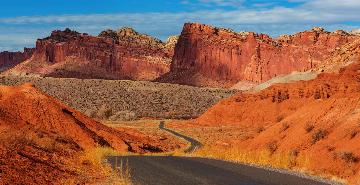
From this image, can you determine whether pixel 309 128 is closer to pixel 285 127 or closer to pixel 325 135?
pixel 325 135

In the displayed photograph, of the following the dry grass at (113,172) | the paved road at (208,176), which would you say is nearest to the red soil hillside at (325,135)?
the paved road at (208,176)

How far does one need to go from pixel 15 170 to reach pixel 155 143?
3905 cm

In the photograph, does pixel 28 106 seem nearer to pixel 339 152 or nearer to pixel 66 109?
pixel 66 109

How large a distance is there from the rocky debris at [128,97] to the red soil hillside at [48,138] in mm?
51191

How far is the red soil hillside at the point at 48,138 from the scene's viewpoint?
2328 cm

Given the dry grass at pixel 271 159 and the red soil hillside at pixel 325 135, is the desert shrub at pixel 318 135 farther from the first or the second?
the dry grass at pixel 271 159

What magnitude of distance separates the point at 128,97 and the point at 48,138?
96.9m

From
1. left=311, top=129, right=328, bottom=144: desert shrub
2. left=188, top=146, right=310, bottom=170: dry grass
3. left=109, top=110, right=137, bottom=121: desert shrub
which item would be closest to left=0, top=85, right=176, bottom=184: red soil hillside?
left=188, top=146, right=310, bottom=170: dry grass

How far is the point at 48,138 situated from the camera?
1500 inches

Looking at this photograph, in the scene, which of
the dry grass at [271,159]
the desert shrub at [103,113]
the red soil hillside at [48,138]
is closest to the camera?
the red soil hillside at [48,138]

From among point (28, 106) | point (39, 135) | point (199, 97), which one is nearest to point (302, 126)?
point (39, 135)

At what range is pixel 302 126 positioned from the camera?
33438mm

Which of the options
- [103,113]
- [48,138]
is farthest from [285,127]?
[103,113]

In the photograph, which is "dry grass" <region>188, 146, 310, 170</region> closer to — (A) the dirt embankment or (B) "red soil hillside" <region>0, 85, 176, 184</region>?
(A) the dirt embankment
